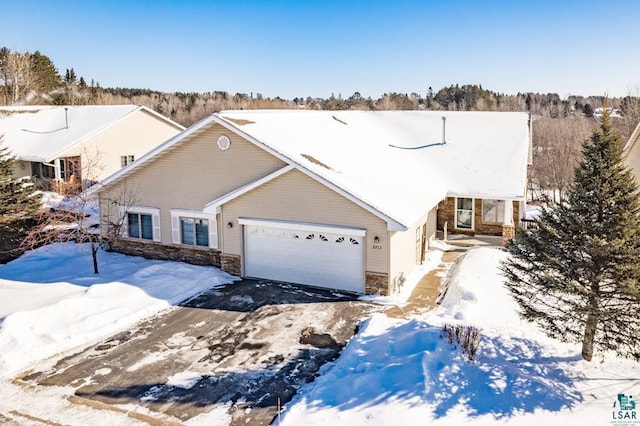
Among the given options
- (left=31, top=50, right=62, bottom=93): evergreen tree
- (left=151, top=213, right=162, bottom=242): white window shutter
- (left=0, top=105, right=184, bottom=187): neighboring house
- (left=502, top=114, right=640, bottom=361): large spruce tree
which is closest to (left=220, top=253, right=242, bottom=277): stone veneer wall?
(left=151, top=213, right=162, bottom=242): white window shutter

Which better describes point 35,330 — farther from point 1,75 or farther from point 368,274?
point 1,75

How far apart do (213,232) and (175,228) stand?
1.76m

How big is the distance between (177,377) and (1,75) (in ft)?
217

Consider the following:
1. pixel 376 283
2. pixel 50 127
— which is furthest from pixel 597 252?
pixel 50 127

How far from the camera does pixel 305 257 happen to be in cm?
1698

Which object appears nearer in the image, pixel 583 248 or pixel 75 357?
pixel 583 248

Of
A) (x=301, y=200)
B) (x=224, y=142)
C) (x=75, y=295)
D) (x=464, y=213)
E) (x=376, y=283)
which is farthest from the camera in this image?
(x=464, y=213)

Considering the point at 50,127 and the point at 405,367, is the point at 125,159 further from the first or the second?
the point at 405,367

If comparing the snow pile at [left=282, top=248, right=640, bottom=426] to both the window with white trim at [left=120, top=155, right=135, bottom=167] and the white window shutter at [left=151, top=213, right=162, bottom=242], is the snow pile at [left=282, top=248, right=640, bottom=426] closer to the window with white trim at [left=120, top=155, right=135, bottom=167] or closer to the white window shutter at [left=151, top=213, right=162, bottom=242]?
the white window shutter at [left=151, top=213, right=162, bottom=242]

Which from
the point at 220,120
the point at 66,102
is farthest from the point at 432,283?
the point at 66,102

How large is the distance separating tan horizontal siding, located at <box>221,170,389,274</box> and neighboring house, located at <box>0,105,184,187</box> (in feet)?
51.6

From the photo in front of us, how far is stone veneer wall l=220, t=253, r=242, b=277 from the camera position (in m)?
18.0

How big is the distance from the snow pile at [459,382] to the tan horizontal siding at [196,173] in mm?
7508

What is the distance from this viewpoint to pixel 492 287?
1541 centimetres
